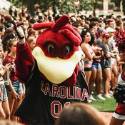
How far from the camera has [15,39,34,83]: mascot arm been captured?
6.39 metres

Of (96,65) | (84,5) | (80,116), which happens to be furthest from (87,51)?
(84,5)

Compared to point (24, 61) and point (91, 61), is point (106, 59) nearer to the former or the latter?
point (91, 61)

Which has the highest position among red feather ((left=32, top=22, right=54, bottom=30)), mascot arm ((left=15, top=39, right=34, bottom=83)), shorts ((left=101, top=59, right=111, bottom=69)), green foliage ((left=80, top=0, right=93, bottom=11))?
red feather ((left=32, top=22, right=54, bottom=30))

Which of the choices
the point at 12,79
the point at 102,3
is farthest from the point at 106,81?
the point at 102,3

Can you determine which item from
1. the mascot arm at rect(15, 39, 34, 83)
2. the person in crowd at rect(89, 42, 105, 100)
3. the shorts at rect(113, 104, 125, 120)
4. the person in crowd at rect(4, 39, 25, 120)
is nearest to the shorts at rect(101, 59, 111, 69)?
the person in crowd at rect(89, 42, 105, 100)

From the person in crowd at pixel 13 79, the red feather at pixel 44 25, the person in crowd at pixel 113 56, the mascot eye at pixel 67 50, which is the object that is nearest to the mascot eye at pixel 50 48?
the mascot eye at pixel 67 50

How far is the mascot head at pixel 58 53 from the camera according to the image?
6465mm

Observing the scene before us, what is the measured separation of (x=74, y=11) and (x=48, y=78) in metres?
23.6

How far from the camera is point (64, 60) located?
657cm

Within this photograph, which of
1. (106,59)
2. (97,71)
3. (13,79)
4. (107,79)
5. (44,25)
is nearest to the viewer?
(44,25)

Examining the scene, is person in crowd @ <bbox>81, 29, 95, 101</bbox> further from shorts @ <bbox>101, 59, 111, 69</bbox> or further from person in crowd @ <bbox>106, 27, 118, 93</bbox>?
person in crowd @ <bbox>106, 27, 118, 93</bbox>

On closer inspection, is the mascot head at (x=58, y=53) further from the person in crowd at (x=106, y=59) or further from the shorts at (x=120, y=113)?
the person in crowd at (x=106, y=59)

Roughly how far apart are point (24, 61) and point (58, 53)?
1.38 ft

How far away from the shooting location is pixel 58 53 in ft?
21.6
